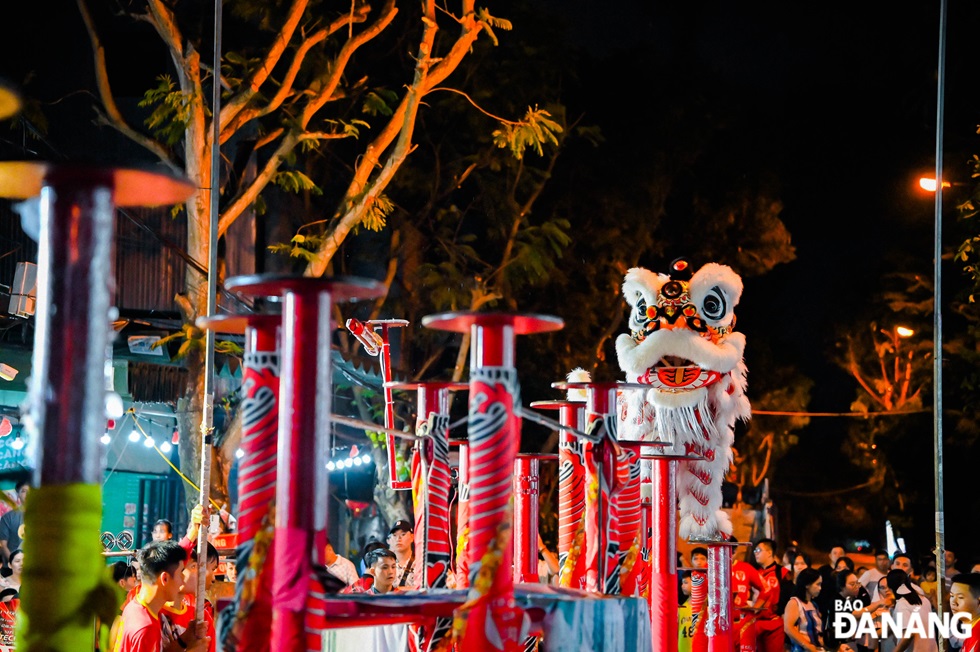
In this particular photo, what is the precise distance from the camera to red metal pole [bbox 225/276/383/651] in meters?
4.17

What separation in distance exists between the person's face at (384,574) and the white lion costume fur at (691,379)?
2685 mm

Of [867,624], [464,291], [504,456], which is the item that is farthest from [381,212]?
[504,456]

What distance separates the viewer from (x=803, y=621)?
11.2m

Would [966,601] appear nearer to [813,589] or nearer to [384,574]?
[384,574]

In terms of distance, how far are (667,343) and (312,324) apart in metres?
5.96

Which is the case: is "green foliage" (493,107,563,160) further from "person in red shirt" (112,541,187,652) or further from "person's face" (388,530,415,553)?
"person in red shirt" (112,541,187,652)

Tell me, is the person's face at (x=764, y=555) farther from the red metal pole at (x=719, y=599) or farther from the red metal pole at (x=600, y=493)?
the red metal pole at (x=600, y=493)

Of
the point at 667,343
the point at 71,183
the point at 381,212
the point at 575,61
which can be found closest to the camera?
the point at 71,183

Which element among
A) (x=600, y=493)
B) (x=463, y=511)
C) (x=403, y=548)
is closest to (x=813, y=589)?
(x=403, y=548)

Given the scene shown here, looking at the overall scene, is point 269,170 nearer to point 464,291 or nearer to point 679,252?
point 464,291

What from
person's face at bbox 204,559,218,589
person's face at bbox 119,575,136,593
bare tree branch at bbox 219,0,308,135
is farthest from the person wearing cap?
bare tree branch at bbox 219,0,308,135

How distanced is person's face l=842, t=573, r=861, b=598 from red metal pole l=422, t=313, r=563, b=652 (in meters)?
9.45

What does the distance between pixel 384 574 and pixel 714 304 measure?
12.3 ft

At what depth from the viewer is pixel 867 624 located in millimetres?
11773
